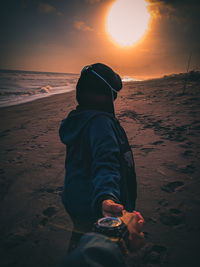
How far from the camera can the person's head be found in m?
1.22

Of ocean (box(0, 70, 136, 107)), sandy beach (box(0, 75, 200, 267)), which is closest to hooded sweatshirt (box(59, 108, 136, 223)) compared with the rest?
sandy beach (box(0, 75, 200, 267))

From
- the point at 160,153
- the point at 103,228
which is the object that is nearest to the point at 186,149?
the point at 160,153

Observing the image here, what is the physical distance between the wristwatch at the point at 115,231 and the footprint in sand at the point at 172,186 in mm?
1874

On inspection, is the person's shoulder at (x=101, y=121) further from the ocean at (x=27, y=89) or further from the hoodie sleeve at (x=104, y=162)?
the ocean at (x=27, y=89)

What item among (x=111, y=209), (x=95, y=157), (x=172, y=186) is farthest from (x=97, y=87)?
(x=172, y=186)

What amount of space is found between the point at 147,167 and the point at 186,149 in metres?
1.09

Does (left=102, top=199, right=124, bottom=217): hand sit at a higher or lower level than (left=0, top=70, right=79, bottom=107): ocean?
lower

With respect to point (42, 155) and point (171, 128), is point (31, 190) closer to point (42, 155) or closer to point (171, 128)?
point (42, 155)

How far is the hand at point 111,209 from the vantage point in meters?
0.83

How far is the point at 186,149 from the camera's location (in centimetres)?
341

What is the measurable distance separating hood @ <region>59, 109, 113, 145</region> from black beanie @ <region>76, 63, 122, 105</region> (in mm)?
122

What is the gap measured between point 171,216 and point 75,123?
5.45 ft

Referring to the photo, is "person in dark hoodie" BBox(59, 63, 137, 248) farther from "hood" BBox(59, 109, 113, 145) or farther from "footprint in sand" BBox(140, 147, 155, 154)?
"footprint in sand" BBox(140, 147, 155, 154)

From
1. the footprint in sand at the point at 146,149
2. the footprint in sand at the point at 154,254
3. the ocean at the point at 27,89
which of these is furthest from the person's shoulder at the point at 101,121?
the ocean at the point at 27,89
